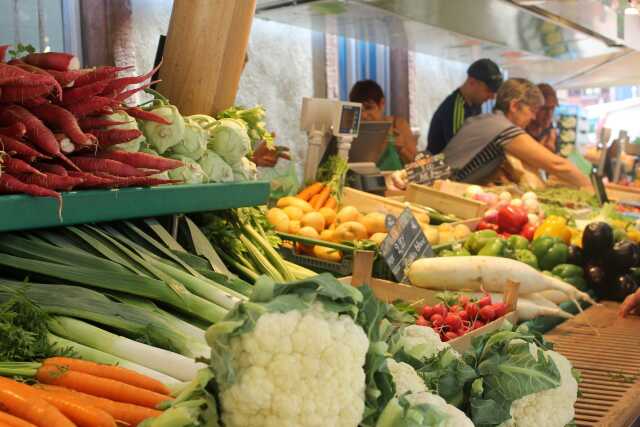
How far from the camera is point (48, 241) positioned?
6.31 feet

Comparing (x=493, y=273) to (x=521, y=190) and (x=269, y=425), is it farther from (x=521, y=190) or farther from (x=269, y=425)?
(x=521, y=190)

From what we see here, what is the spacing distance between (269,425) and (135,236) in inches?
44.3

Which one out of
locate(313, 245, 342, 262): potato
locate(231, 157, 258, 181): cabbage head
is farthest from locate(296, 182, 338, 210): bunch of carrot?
locate(231, 157, 258, 181): cabbage head

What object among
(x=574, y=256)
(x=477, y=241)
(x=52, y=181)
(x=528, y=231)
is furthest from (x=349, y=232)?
(x=52, y=181)

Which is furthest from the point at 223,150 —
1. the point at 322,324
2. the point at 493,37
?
the point at 493,37

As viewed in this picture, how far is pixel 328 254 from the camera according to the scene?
3436 millimetres

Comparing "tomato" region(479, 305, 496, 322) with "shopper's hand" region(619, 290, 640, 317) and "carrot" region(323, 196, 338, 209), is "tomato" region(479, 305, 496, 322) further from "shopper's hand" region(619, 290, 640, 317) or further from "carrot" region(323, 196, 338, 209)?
"carrot" region(323, 196, 338, 209)

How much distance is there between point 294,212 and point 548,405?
7.56 ft

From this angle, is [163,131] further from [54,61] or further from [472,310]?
[472,310]

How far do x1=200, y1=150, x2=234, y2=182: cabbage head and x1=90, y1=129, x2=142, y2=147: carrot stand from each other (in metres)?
0.42

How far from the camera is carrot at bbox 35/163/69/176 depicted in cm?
179

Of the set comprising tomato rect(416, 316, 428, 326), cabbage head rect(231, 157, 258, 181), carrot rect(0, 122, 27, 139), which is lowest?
tomato rect(416, 316, 428, 326)

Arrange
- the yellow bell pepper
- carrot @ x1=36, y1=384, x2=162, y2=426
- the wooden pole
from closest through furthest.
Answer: carrot @ x1=36, y1=384, x2=162, y2=426, the wooden pole, the yellow bell pepper

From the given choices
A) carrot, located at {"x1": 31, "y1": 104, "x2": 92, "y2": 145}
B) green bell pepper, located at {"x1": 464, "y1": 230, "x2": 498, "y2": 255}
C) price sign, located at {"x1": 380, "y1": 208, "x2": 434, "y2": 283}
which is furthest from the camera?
green bell pepper, located at {"x1": 464, "y1": 230, "x2": 498, "y2": 255}
